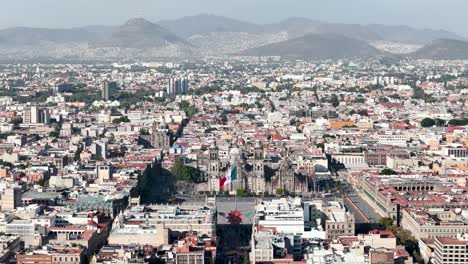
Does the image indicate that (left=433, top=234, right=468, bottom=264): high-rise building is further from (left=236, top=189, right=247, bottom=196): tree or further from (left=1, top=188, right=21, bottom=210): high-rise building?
(left=1, top=188, right=21, bottom=210): high-rise building

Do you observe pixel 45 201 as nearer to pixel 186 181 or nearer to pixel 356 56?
pixel 186 181

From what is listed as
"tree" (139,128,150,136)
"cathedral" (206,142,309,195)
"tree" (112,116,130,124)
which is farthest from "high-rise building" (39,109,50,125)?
"cathedral" (206,142,309,195)

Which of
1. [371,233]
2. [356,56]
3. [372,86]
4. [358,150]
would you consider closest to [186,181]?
[358,150]

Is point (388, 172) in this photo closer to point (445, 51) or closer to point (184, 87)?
point (184, 87)

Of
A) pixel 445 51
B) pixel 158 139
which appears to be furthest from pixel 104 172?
pixel 445 51

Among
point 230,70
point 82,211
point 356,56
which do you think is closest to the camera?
point 82,211

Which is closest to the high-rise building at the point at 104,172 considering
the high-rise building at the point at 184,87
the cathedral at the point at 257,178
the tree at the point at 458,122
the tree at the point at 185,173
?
the tree at the point at 185,173
